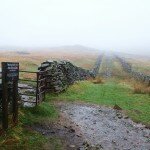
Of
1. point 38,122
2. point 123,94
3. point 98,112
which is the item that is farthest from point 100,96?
point 38,122

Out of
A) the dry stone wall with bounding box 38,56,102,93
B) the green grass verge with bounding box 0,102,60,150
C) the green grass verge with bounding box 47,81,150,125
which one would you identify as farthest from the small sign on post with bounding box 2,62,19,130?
the dry stone wall with bounding box 38,56,102,93

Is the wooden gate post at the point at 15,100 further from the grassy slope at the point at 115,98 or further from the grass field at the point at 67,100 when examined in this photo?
the grassy slope at the point at 115,98

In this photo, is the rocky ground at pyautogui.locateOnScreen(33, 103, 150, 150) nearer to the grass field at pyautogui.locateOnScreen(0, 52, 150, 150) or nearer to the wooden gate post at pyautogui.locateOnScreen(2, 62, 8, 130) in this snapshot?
the grass field at pyautogui.locateOnScreen(0, 52, 150, 150)

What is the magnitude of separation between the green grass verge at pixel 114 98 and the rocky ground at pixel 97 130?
1010 mm

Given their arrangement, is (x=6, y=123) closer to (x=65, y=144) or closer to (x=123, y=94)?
(x=65, y=144)

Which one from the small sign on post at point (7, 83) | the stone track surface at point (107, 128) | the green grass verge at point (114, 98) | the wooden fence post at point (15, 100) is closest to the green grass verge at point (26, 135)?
the wooden fence post at point (15, 100)

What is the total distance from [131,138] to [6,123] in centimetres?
561

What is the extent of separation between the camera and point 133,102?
24578 mm

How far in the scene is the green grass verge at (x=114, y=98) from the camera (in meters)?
21.4

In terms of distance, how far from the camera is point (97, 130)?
17188 millimetres

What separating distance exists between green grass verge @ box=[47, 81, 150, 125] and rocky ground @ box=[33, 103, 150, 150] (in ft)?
3.31

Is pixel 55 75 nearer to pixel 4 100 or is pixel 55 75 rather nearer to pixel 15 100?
pixel 15 100

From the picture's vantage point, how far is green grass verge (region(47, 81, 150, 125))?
21.4 meters

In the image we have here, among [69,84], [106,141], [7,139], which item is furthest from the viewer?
[69,84]
